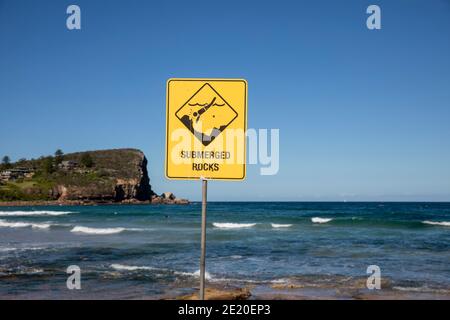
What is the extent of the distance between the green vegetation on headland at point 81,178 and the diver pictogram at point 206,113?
11980cm

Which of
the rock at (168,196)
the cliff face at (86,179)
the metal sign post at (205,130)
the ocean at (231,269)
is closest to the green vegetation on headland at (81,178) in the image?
the cliff face at (86,179)

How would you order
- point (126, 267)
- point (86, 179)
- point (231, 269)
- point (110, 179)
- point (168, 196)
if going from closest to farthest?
point (231, 269), point (126, 267), point (86, 179), point (110, 179), point (168, 196)

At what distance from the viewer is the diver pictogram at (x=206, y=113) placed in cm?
341

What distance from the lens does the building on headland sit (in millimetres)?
130125

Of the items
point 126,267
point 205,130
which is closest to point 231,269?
point 126,267

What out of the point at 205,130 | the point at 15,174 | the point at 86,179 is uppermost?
the point at 205,130

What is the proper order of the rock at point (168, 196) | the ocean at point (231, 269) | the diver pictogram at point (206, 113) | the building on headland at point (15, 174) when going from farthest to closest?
the rock at point (168, 196), the building on headland at point (15, 174), the ocean at point (231, 269), the diver pictogram at point (206, 113)

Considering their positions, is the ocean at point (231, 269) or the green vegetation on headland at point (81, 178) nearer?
the ocean at point (231, 269)

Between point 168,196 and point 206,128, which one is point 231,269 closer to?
point 206,128

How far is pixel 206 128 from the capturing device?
3451mm

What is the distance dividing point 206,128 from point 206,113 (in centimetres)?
13

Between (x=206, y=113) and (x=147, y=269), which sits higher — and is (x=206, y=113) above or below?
above

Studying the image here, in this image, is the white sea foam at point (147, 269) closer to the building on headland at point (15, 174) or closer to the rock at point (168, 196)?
the building on headland at point (15, 174)
